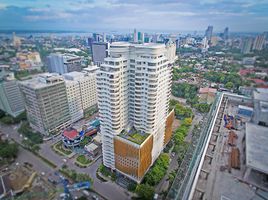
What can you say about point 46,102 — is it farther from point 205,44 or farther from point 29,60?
point 205,44

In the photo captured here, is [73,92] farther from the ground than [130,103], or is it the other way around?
[130,103]

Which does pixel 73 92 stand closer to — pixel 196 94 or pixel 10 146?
pixel 10 146

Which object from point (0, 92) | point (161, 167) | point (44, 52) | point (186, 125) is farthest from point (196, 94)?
point (44, 52)

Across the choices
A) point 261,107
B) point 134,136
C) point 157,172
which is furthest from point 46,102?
point 261,107

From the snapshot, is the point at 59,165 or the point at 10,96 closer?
the point at 59,165

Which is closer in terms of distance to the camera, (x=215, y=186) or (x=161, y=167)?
(x=215, y=186)

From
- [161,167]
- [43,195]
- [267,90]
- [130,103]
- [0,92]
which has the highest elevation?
[267,90]

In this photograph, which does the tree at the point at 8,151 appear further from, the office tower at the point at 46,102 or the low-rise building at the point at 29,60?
the low-rise building at the point at 29,60
